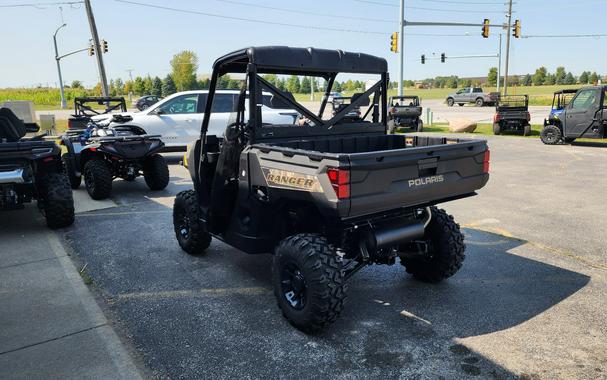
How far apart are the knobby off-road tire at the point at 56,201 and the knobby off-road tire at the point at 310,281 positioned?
13.2ft

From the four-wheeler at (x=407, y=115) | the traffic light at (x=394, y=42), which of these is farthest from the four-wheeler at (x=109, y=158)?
the traffic light at (x=394, y=42)

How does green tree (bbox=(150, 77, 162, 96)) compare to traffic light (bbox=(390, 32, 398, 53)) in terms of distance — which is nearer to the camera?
traffic light (bbox=(390, 32, 398, 53))

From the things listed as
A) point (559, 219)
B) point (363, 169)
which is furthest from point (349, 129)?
point (559, 219)

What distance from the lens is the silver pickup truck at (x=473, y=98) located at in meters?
42.7

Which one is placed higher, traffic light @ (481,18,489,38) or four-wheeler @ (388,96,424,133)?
traffic light @ (481,18,489,38)

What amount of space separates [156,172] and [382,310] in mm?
6269

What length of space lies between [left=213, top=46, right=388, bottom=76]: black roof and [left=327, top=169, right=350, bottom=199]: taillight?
4.43ft


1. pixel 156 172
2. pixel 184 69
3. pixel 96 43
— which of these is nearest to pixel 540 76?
pixel 184 69

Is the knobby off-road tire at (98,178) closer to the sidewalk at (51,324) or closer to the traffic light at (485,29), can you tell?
the sidewalk at (51,324)

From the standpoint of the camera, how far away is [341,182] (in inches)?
122

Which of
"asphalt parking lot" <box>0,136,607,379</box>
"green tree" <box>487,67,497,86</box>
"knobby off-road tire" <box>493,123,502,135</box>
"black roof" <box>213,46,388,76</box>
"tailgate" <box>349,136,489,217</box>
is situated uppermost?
"green tree" <box>487,67,497,86</box>

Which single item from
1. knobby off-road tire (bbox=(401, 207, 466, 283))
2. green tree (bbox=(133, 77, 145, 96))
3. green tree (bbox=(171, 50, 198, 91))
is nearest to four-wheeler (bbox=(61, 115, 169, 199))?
knobby off-road tire (bbox=(401, 207, 466, 283))

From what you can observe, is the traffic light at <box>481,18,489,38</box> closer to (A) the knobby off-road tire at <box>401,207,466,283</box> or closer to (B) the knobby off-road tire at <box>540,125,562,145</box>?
(B) the knobby off-road tire at <box>540,125,562,145</box>

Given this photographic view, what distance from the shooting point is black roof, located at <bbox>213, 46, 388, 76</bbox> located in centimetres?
395
